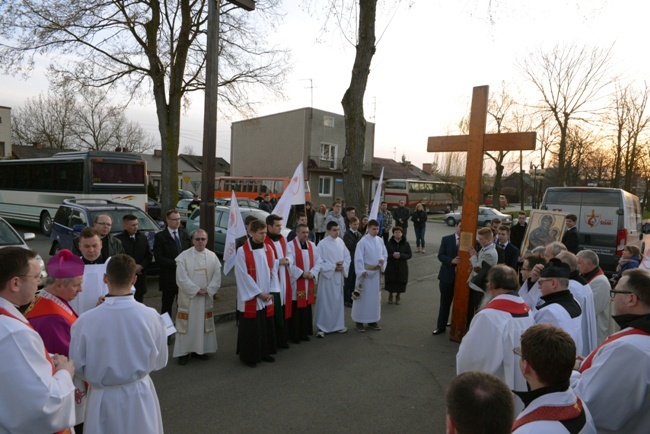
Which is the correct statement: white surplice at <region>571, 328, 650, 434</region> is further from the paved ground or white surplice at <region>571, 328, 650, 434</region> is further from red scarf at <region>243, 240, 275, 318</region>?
red scarf at <region>243, 240, 275, 318</region>

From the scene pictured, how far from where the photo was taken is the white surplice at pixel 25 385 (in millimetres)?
2084

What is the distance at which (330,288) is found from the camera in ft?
24.3

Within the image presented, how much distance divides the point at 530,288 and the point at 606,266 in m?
8.17

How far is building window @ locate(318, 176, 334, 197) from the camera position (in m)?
42.5

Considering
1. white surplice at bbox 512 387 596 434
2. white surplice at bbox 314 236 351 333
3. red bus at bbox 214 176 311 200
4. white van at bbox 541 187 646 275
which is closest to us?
white surplice at bbox 512 387 596 434

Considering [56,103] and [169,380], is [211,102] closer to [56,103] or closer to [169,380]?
[169,380]

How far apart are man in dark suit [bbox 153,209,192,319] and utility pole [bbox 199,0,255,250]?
865 mm

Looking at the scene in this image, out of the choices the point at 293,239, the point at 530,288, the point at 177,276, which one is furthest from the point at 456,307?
the point at 177,276

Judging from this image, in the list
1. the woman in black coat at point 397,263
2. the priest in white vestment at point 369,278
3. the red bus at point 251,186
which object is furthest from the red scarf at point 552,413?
the red bus at point 251,186

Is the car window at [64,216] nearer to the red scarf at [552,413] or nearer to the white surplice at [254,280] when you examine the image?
the white surplice at [254,280]

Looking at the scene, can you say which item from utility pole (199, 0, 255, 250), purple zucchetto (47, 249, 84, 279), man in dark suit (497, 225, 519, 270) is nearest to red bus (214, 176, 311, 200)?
utility pole (199, 0, 255, 250)

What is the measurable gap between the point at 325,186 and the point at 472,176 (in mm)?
36546

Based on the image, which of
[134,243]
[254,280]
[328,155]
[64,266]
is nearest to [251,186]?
[328,155]

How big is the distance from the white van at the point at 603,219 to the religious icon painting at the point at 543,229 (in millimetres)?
2426
